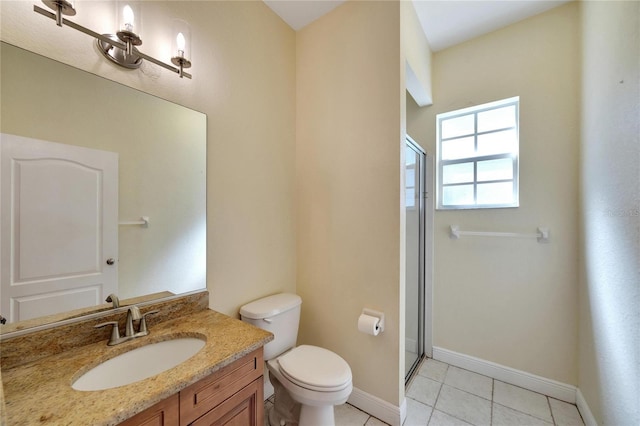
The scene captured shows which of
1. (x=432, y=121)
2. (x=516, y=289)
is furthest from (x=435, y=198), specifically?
(x=516, y=289)

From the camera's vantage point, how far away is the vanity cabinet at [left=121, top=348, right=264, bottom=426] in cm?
76

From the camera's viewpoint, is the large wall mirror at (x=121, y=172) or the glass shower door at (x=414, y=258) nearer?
the large wall mirror at (x=121, y=172)

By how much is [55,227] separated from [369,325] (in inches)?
63.0

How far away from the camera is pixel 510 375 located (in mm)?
1926

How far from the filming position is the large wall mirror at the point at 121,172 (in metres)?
0.86

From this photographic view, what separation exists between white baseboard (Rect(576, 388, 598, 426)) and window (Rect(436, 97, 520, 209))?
53.9 inches

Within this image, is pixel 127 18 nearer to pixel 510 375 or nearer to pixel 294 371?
pixel 294 371

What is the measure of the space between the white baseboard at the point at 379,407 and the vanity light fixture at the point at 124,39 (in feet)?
7.30

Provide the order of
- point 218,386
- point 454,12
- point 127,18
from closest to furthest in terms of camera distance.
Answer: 1. point 218,386
2. point 127,18
3. point 454,12

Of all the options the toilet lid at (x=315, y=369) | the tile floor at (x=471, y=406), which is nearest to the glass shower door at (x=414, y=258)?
the tile floor at (x=471, y=406)

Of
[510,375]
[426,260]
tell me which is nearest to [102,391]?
[426,260]

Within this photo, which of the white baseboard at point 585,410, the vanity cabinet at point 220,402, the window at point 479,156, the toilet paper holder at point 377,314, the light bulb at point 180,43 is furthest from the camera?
the window at point 479,156

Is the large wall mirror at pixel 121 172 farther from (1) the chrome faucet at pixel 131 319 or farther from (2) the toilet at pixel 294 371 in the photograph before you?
(2) the toilet at pixel 294 371

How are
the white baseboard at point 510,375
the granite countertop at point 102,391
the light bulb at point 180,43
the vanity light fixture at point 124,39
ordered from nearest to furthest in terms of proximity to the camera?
the granite countertop at point 102,391 < the vanity light fixture at point 124,39 < the light bulb at point 180,43 < the white baseboard at point 510,375
